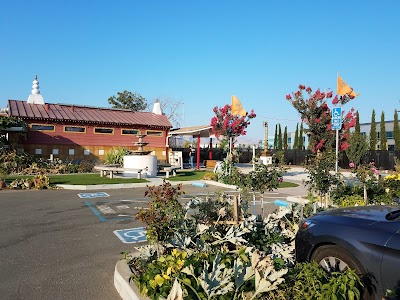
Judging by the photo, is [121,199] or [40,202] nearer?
[40,202]

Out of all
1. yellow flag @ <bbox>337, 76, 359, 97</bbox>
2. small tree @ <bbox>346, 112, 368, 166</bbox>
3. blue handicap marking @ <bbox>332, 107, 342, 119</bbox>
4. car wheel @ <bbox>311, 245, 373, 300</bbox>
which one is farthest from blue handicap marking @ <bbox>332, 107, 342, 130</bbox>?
small tree @ <bbox>346, 112, 368, 166</bbox>

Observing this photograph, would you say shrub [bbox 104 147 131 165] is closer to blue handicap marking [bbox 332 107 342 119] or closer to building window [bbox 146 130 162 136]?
building window [bbox 146 130 162 136]

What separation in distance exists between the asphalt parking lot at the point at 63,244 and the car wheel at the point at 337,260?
7.95ft

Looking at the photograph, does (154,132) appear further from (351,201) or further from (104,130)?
(351,201)

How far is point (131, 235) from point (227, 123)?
18.0 meters

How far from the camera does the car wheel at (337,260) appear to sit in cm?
310

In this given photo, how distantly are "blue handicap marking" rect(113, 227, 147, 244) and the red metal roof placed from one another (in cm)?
1896

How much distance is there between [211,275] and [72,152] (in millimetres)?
23072

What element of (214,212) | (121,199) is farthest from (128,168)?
(214,212)

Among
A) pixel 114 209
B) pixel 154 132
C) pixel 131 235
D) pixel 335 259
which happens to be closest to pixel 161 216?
pixel 335 259

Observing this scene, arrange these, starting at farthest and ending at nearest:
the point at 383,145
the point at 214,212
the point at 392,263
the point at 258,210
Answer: the point at 383,145, the point at 258,210, the point at 214,212, the point at 392,263

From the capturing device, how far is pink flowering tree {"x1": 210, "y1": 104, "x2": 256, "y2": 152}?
2331 cm

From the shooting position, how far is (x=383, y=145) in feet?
128

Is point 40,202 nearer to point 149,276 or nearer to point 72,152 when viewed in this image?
point 149,276
